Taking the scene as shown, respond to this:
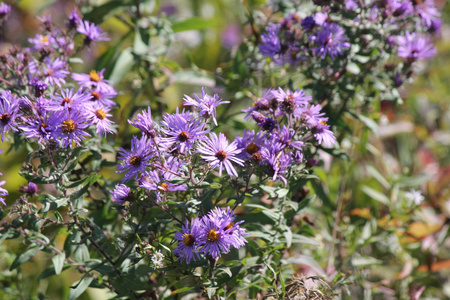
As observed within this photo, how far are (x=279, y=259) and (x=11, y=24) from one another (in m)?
2.02

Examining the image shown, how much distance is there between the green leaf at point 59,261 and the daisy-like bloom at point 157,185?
0.24 meters

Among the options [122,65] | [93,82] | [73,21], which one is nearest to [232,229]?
[93,82]

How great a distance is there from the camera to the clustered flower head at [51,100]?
774 mm

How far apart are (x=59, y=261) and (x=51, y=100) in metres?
0.31

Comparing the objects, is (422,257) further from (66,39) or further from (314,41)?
(66,39)

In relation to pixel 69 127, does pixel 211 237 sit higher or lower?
lower

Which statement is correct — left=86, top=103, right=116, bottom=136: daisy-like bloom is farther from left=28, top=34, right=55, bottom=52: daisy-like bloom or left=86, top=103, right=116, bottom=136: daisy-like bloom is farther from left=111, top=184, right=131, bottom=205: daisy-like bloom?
left=28, top=34, right=55, bottom=52: daisy-like bloom

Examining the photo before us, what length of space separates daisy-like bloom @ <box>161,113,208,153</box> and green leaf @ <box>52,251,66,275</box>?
0.33m

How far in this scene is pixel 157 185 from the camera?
0.76 m

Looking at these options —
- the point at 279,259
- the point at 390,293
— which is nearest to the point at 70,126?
the point at 279,259

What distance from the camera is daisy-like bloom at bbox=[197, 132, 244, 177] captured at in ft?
2.44

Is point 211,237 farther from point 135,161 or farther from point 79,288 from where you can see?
point 79,288

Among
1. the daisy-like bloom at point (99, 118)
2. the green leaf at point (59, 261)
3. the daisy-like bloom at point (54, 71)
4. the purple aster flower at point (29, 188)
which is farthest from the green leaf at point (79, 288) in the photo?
the daisy-like bloom at point (54, 71)

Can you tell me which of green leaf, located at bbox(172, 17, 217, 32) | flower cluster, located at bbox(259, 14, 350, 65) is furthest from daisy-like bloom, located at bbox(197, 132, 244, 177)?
green leaf, located at bbox(172, 17, 217, 32)
